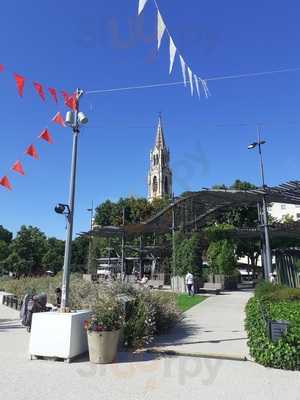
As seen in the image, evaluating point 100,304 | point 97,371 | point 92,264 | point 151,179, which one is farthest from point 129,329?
point 151,179

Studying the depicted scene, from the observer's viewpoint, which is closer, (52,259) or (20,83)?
(20,83)

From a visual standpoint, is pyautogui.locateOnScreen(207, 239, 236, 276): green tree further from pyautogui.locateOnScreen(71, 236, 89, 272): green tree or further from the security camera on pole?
pyautogui.locateOnScreen(71, 236, 89, 272): green tree

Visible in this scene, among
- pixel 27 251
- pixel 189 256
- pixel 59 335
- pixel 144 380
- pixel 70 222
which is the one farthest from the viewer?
pixel 27 251

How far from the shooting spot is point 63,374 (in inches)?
285

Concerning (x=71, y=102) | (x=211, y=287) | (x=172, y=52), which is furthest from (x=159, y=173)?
(x=172, y=52)

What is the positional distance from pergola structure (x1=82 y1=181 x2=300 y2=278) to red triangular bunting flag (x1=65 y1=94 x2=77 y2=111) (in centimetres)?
1618

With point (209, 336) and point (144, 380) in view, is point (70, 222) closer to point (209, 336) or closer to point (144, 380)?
point (144, 380)

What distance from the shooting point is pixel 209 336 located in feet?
36.0

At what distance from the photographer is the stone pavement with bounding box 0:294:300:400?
6098mm

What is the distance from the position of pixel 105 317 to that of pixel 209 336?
3907mm

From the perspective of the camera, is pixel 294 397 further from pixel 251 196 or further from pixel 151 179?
pixel 151 179

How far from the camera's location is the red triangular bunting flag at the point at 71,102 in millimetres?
10734

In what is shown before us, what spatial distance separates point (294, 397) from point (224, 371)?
167cm

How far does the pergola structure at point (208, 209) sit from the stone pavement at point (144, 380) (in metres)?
17.6
